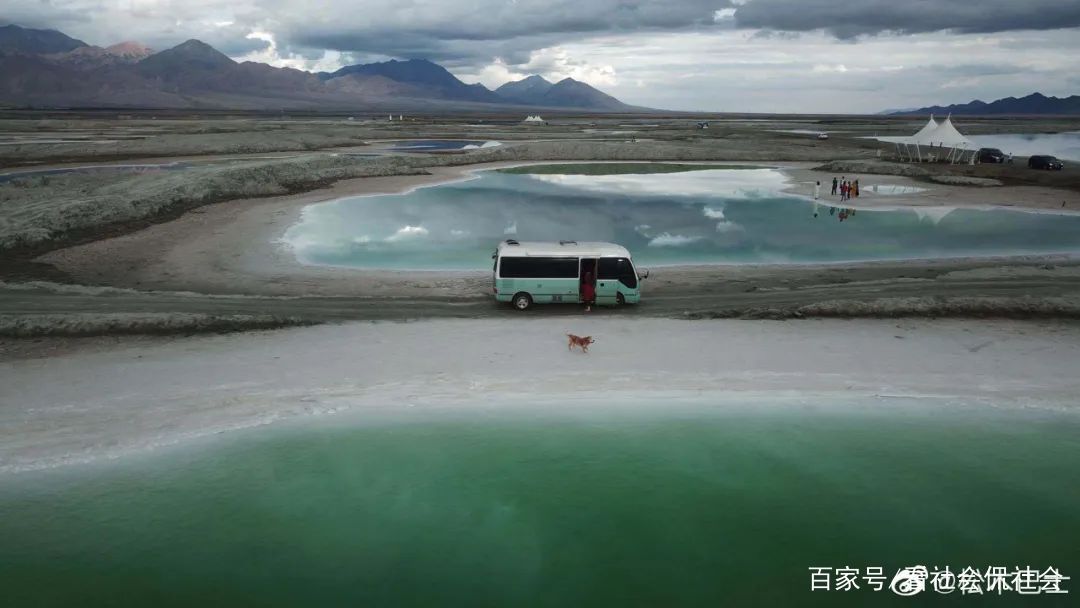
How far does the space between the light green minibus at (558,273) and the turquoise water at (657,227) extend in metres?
9.26

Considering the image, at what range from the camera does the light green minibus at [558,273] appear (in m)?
29.2

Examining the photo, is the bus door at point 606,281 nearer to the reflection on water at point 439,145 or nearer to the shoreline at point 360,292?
the shoreline at point 360,292

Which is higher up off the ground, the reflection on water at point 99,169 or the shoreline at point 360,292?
the reflection on water at point 99,169

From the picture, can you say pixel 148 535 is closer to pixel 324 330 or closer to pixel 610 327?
pixel 324 330

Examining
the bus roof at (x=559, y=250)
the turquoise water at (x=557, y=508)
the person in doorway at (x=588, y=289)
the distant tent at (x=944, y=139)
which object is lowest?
the turquoise water at (x=557, y=508)

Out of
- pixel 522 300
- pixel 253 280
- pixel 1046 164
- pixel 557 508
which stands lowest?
pixel 557 508

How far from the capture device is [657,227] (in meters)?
50.9

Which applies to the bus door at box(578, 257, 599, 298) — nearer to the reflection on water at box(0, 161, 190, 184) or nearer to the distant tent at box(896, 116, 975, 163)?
the reflection on water at box(0, 161, 190, 184)

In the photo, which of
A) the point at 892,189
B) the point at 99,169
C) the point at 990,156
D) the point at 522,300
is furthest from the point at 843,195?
the point at 99,169

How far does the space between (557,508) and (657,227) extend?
1430 inches

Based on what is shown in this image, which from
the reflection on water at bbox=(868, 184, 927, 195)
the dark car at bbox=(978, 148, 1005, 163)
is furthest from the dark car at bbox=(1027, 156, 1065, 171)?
the reflection on water at bbox=(868, 184, 927, 195)

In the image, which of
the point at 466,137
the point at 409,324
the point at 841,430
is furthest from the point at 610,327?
the point at 466,137

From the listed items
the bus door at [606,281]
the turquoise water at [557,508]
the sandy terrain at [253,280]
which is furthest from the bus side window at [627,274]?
the turquoise water at [557,508]

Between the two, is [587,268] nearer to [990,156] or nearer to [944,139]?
[944,139]
